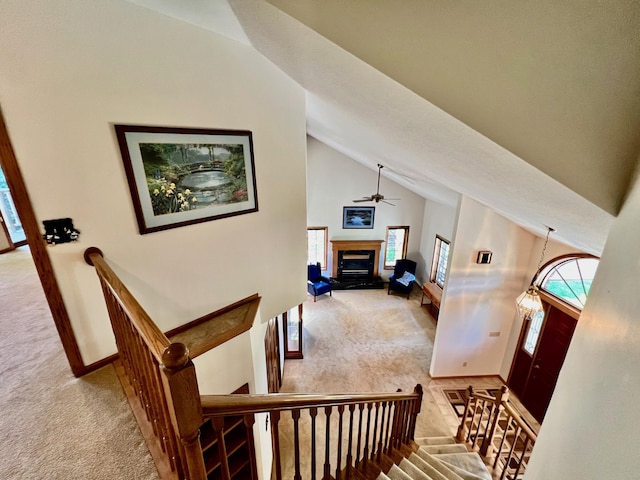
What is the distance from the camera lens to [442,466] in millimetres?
2473

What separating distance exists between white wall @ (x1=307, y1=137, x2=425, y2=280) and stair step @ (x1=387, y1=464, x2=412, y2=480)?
19.6ft

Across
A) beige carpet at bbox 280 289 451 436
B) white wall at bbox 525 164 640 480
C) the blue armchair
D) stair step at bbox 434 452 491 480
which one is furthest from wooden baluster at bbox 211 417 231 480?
the blue armchair

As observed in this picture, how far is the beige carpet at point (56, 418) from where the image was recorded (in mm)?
1196

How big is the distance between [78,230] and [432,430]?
4.86 metres

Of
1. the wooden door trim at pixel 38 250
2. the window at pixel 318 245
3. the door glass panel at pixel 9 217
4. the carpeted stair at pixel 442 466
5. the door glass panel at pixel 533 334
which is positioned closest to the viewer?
the wooden door trim at pixel 38 250

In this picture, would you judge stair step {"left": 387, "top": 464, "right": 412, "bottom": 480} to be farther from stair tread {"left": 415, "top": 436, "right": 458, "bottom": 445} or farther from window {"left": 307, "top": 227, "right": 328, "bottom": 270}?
window {"left": 307, "top": 227, "right": 328, "bottom": 270}

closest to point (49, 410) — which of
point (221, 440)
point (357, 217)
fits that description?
point (221, 440)

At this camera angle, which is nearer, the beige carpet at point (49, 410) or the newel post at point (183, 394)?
the newel post at point (183, 394)

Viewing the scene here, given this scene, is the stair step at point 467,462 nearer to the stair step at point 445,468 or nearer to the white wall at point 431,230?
the stair step at point 445,468

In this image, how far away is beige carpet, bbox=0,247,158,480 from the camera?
1196 mm

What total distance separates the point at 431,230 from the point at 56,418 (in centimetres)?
763

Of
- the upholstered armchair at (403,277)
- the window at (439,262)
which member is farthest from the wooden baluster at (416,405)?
the upholstered armchair at (403,277)

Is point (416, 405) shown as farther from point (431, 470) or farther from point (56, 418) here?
point (56, 418)

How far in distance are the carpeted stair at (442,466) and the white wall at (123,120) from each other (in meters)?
2.12
